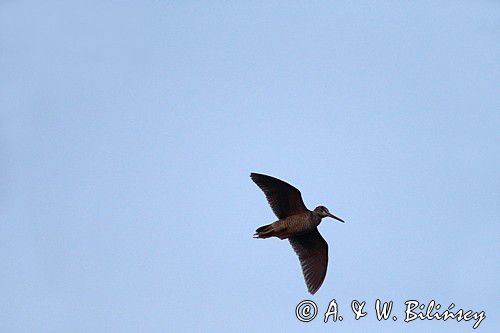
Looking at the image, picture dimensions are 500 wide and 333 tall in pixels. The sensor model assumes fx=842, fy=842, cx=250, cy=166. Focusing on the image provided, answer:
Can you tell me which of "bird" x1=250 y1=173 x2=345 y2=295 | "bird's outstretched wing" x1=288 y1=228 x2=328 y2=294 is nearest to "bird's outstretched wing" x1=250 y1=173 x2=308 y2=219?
"bird" x1=250 y1=173 x2=345 y2=295

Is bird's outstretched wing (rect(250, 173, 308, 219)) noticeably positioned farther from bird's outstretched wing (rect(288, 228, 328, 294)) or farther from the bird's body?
bird's outstretched wing (rect(288, 228, 328, 294))

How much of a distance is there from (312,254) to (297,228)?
83 cm

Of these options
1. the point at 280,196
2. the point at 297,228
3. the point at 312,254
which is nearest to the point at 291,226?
the point at 297,228

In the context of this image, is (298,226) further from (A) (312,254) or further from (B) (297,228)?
(A) (312,254)

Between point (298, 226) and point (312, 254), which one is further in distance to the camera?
point (312, 254)

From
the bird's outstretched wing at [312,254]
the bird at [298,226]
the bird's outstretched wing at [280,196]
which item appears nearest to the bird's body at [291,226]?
the bird at [298,226]

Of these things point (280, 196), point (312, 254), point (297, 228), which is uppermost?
point (280, 196)

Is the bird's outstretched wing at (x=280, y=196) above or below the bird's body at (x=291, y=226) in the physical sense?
above

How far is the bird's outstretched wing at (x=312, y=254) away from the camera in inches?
612

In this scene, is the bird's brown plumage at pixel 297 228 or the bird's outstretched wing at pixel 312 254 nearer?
the bird's brown plumage at pixel 297 228

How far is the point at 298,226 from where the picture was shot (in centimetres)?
1516

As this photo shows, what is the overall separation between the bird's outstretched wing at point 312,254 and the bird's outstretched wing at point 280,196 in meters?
0.64

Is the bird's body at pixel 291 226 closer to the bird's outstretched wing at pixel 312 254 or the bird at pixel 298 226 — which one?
the bird at pixel 298 226

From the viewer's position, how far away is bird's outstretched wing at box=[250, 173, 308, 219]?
15.0 meters
